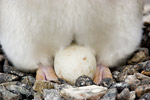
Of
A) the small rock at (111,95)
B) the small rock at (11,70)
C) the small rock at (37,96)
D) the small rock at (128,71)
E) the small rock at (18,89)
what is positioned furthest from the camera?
the small rock at (11,70)

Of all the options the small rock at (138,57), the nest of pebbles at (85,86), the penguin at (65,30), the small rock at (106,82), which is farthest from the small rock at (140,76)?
the small rock at (138,57)

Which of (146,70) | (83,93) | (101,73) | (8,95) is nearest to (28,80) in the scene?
(8,95)

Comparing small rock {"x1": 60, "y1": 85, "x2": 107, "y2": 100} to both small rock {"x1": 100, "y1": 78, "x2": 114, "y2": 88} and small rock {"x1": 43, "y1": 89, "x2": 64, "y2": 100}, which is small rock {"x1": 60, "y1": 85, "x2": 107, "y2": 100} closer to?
small rock {"x1": 43, "y1": 89, "x2": 64, "y2": 100}

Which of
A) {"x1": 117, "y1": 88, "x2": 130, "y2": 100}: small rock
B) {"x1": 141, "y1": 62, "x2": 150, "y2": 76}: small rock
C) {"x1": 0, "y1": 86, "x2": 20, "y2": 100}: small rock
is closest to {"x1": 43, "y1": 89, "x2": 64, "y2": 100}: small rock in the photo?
{"x1": 0, "y1": 86, "x2": 20, "y2": 100}: small rock

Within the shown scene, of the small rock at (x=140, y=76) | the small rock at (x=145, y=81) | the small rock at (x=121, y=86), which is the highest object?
the small rock at (x=140, y=76)

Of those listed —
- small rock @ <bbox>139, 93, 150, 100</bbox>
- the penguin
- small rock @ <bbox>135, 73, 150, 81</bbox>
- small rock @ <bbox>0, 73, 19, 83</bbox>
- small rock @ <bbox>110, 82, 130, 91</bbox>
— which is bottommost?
small rock @ <bbox>139, 93, 150, 100</bbox>

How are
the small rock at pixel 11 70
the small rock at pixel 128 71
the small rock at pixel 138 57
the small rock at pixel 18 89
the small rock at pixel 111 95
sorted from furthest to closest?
1. the small rock at pixel 138 57
2. the small rock at pixel 11 70
3. the small rock at pixel 128 71
4. the small rock at pixel 18 89
5. the small rock at pixel 111 95

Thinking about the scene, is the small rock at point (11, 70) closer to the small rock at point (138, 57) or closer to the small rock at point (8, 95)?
the small rock at point (8, 95)
